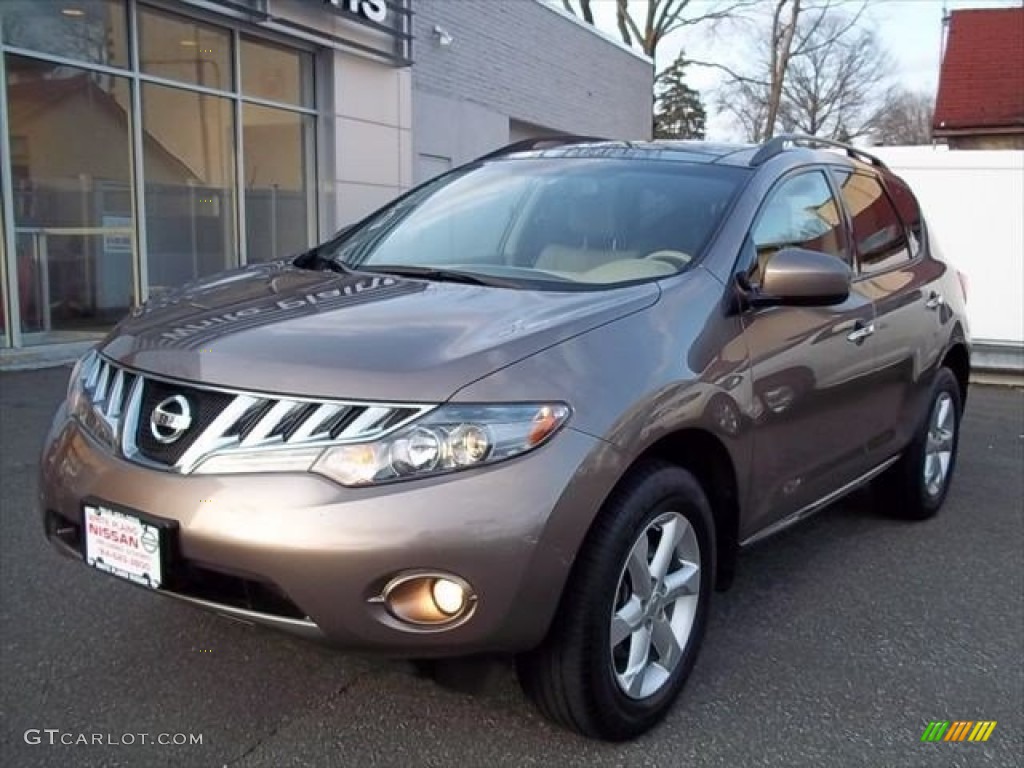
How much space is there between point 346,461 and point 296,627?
1.35 feet

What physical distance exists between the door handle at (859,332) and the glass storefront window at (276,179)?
823 cm

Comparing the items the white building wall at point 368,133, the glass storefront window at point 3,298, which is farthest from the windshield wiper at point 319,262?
the white building wall at point 368,133

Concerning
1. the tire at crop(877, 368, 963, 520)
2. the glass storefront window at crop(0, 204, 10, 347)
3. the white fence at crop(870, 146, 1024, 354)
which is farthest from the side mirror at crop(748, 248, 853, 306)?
the glass storefront window at crop(0, 204, 10, 347)

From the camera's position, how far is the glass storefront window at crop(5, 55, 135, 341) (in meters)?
8.55

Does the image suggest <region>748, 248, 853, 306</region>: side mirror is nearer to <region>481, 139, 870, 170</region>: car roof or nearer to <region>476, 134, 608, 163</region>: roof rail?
<region>481, 139, 870, 170</region>: car roof

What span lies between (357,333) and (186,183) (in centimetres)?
864

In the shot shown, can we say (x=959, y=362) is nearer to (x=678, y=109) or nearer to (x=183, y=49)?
(x=183, y=49)

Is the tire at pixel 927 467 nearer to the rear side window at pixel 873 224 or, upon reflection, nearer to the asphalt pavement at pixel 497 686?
the asphalt pavement at pixel 497 686

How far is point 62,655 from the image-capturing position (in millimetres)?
3035

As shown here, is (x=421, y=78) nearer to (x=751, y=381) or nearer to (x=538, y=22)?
(x=538, y=22)

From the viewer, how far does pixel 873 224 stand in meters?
4.30

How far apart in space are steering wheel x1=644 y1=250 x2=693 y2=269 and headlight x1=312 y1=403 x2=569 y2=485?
3.51 feet

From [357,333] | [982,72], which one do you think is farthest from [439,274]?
[982,72]

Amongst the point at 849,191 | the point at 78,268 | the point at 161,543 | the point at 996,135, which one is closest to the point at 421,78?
the point at 78,268
